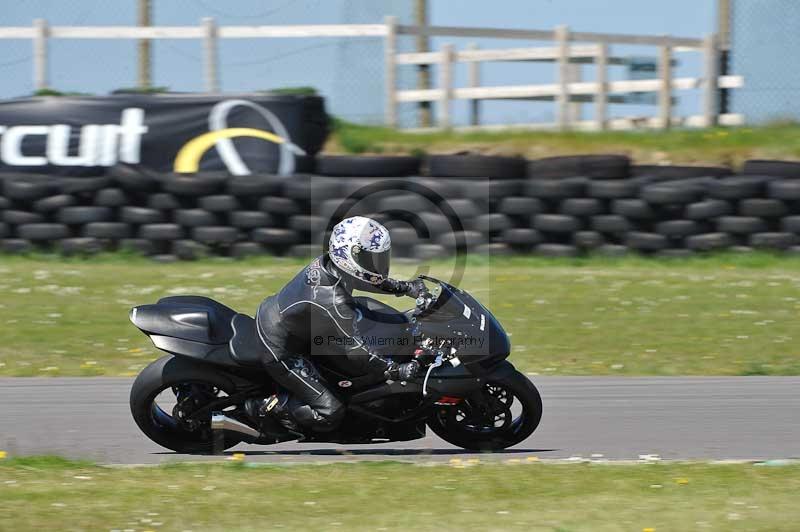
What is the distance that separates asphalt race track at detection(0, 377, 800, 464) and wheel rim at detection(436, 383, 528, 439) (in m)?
0.14

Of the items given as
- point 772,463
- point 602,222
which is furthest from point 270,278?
point 772,463

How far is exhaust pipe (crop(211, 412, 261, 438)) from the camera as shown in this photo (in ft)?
20.9

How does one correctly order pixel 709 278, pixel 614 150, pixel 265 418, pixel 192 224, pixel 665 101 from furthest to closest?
pixel 665 101
pixel 614 150
pixel 192 224
pixel 709 278
pixel 265 418

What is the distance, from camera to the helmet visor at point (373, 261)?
6.13 m

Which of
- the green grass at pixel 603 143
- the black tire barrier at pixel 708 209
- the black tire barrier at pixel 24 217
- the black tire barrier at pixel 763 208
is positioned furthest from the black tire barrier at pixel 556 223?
the black tire barrier at pixel 24 217

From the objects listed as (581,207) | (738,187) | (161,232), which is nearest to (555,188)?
(581,207)

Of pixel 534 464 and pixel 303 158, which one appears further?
pixel 303 158

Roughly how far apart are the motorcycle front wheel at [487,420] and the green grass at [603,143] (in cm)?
909

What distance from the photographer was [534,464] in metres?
5.96

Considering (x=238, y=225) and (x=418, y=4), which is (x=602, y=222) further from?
(x=418, y=4)

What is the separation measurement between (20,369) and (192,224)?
4291 mm

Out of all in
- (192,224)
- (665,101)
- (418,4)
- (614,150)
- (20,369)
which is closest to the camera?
(20,369)

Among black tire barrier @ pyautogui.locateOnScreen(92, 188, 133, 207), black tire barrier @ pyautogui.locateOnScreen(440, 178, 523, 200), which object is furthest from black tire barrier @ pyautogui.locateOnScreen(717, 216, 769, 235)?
black tire barrier @ pyautogui.locateOnScreen(92, 188, 133, 207)

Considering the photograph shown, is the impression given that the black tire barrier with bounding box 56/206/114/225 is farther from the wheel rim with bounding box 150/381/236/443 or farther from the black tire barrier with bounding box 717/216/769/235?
the wheel rim with bounding box 150/381/236/443
